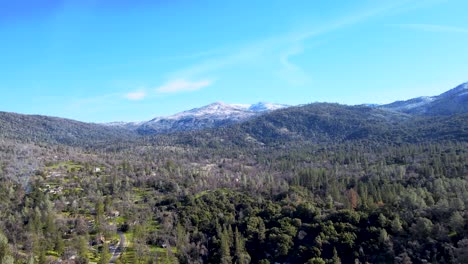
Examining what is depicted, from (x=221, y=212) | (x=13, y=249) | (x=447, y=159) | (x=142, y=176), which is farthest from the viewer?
(x=142, y=176)

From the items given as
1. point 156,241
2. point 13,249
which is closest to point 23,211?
point 13,249

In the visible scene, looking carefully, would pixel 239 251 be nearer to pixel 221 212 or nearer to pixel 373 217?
pixel 221 212

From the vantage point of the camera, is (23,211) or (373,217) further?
(23,211)

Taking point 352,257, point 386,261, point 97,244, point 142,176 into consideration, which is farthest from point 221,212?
point 142,176

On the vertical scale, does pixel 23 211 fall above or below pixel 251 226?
above

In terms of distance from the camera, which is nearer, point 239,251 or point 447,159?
point 239,251

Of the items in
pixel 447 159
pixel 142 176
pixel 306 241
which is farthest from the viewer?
pixel 142 176

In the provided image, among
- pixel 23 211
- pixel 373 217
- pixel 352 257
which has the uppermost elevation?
pixel 23 211

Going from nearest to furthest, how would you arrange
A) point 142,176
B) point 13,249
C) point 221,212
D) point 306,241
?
1. point 13,249
2. point 306,241
3. point 221,212
4. point 142,176

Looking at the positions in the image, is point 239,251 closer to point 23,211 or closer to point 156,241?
point 156,241
